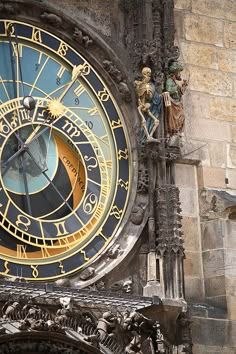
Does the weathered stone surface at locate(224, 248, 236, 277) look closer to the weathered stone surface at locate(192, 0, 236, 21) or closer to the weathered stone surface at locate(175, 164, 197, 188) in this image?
the weathered stone surface at locate(175, 164, 197, 188)

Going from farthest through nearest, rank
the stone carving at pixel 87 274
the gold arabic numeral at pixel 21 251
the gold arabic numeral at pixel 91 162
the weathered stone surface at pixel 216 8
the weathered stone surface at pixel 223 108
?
the weathered stone surface at pixel 216 8, the weathered stone surface at pixel 223 108, the gold arabic numeral at pixel 91 162, the stone carving at pixel 87 274, the gold arabic numeral at pixel 21 251

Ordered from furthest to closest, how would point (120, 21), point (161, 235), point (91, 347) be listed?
point (120, 21) → point (161, 235) → point (91, 347)

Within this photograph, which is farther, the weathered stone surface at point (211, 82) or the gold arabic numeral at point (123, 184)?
the weathered stone surface at point (211, 82)

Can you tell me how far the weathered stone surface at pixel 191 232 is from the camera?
10203 mm

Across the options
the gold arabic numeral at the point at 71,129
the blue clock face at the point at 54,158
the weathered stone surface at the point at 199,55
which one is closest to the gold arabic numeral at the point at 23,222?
the blue clock face at the point at 54,158

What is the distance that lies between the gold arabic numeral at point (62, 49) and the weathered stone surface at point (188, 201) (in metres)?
1.26

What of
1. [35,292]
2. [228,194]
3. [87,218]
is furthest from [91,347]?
[228,194]

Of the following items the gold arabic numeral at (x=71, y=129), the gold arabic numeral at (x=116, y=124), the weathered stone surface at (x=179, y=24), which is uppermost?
the weathered stone surface at (x=179, y=24)

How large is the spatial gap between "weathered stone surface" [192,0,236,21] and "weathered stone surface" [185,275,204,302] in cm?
210

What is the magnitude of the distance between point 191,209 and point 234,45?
1433mm

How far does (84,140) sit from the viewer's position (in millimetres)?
10070

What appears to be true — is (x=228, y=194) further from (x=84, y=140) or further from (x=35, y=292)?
(x=35, y=292)

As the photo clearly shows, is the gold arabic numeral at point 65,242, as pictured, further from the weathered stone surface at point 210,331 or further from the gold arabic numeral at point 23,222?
the weathered stone surface at point 210,331

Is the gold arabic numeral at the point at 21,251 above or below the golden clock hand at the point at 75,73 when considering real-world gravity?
below
